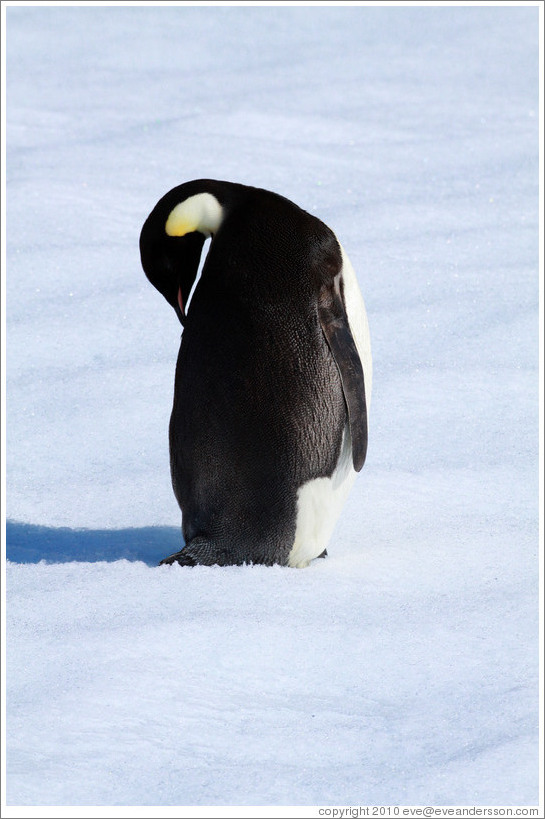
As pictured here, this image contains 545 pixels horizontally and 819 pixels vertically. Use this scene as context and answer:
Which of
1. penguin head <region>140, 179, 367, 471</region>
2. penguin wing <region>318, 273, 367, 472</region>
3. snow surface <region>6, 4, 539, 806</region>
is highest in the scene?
penguin head <region>140, 179, 367, 471</region>

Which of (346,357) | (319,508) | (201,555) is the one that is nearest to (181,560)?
(201,555)

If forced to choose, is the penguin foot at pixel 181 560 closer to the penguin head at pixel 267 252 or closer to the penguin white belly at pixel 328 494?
the penguin white belly at pixel 328 494

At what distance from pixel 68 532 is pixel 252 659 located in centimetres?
84

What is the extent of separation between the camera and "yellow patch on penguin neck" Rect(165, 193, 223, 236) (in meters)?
2.19

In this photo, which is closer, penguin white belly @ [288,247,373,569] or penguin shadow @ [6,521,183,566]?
penguin white belly @ [288,247,373,569]

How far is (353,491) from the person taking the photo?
103 inches

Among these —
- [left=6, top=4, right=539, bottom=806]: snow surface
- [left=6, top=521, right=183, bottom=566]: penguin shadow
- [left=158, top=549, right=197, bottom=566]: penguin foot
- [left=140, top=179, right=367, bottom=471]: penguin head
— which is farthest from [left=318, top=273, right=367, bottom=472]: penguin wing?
[left=6, top=521, right=183, bottom=566]: penguin shadow

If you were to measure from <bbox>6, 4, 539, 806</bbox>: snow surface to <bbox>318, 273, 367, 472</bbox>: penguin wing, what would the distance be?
0.24 metres

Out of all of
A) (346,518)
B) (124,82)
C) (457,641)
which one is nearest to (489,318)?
(346,518)

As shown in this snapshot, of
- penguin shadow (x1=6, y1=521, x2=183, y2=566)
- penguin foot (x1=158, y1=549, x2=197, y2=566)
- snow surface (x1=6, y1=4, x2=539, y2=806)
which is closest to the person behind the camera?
snow surface (x1=6, y1=4, x2=539, y2=806)

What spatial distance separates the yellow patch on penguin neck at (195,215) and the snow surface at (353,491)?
0.62 meters

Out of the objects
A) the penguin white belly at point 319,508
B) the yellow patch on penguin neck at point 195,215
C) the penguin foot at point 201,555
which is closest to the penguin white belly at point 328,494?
the penguin white belly at point 319,508

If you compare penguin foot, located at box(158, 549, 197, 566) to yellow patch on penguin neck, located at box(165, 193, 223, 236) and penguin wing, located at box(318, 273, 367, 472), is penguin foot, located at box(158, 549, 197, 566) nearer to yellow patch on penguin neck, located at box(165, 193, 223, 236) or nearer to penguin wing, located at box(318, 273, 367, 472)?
penguin wing, located at box(318, 273, 367, 472)

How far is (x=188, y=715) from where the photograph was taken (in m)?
1.62
